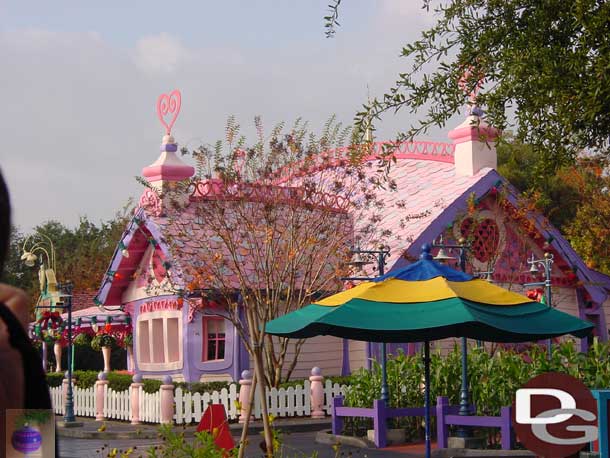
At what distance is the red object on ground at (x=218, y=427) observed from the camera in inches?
324

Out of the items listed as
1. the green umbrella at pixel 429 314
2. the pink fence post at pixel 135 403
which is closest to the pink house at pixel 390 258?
the pink fence post at pixel 135 403

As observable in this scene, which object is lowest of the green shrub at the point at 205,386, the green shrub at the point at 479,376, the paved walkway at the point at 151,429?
the paved walkway at the point at 151,429

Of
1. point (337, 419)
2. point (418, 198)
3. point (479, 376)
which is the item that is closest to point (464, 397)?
point (479, 376)

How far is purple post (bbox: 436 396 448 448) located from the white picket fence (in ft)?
16.1

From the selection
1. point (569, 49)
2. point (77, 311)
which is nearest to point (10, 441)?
point (569, 49)

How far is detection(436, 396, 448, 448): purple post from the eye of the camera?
15.8 meters

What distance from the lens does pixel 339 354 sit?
25.9m

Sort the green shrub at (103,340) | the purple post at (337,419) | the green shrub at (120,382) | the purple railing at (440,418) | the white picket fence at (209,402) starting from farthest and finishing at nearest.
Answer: the green shrub at (103,340), the green shrub at (120,382), the white picket fence at (209,402), the purple post at (337,419), the purple railing at (440,418)

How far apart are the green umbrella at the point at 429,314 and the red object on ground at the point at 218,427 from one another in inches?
53.1

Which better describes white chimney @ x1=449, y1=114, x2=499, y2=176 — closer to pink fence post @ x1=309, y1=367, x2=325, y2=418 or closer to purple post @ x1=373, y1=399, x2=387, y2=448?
pink fence post @ x1=309, y1=367, x2=325, y2=418

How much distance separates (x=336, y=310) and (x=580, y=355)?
7.44 meters

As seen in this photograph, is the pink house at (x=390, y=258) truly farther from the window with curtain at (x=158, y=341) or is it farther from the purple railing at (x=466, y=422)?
the purple railing at (x=466, y=422)

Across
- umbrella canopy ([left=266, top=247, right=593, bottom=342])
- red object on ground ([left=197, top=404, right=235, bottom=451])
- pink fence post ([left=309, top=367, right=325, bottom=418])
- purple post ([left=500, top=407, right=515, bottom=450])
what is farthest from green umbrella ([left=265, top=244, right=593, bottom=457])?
pink fence post ([left=309, top=367, right=325, bottom=418])

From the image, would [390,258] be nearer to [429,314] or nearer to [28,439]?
[429,314]
